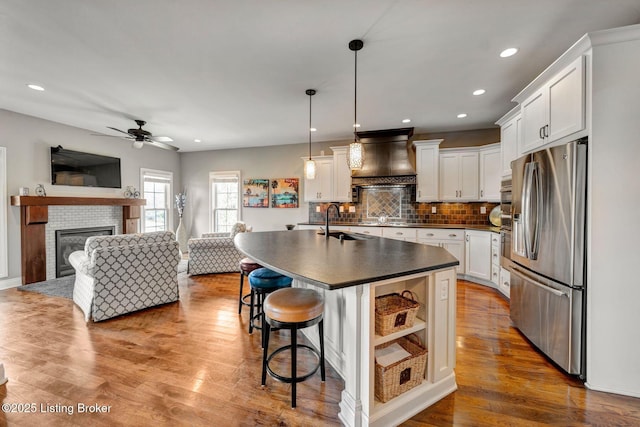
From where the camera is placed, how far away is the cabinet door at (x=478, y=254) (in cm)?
394

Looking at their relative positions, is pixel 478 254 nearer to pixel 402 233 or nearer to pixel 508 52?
pixel 402 233

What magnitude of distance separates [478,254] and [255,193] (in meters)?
4.79

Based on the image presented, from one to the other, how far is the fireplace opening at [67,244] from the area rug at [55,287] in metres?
0.22

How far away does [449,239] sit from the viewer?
4.34 m

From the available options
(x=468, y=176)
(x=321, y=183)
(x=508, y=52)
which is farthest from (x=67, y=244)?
(x=468, y=176)

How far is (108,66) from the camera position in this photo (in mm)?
2600

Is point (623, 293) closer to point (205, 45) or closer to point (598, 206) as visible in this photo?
point (598, 206)

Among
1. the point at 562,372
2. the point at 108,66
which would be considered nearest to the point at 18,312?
the point at 108,66

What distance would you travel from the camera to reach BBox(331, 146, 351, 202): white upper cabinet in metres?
5.17

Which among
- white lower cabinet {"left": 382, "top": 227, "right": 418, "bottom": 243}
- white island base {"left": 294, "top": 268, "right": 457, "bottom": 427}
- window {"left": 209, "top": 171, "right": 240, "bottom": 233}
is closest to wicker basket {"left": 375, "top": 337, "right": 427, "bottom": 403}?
white island base {"left": 294, "top": 268, "right": 457, "bottom": 427}

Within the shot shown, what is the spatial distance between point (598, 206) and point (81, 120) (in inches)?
264

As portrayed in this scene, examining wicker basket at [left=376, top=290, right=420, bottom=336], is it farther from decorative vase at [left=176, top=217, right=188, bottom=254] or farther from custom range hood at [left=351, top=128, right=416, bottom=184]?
decorative vase at [left=176, top=217, right=188, bottom=254]

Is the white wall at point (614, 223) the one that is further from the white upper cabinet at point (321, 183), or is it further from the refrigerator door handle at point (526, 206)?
the white upper cabinet at point (321, 183)

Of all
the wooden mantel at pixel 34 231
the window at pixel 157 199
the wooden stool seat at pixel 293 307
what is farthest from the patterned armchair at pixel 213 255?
the wooden stool seat at pixel 293 307
